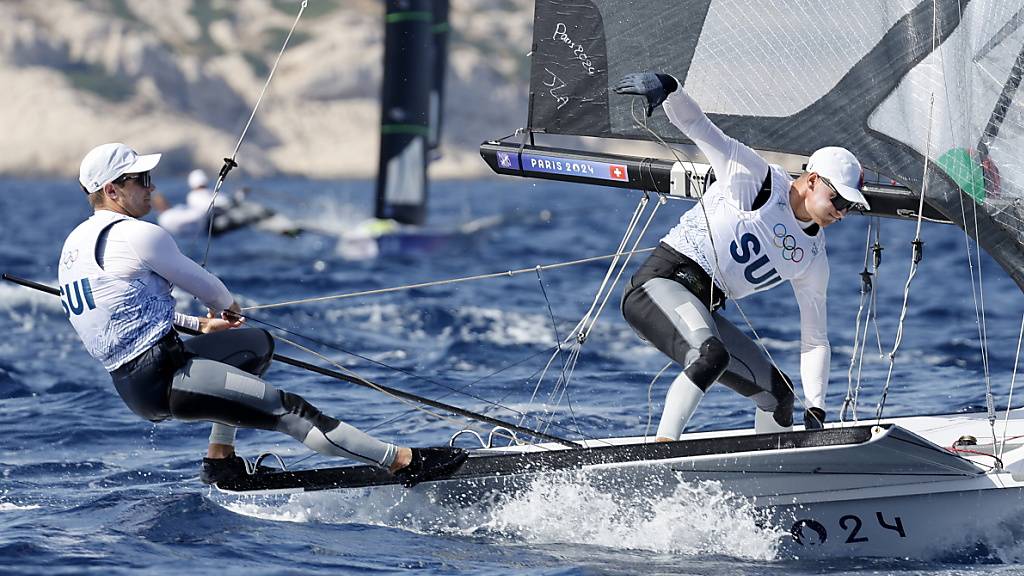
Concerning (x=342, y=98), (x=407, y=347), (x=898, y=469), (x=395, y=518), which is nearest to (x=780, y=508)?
(x=898, y=469)

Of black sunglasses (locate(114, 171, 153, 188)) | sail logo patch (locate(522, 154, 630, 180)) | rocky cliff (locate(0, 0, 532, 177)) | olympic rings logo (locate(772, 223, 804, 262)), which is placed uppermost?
rocky cliff (locate(0, 0, 532, 177))

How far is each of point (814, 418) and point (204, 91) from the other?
6585cm

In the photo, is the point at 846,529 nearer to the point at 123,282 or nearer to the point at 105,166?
the point at 123,282

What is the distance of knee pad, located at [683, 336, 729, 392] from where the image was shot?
3.84 meters

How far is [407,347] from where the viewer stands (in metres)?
8.23

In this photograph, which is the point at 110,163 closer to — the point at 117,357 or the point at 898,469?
the point at 117,357

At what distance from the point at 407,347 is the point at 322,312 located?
186cm

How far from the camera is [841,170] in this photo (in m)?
3.88

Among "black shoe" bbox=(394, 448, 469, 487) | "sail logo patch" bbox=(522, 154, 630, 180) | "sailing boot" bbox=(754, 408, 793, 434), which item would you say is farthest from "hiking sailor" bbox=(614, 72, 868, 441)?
"black shoe" bbox=(394, 448, 469, 487)

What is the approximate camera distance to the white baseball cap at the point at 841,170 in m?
3.87

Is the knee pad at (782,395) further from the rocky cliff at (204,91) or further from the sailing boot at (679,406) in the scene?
the rocky cliff at (204,91)

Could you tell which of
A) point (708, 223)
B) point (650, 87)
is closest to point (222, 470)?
point (708, 223)

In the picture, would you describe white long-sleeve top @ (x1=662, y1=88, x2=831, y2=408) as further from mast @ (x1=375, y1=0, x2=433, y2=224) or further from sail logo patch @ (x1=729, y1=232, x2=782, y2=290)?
mast @ (x1=375, y1=0, x2=433, y2=224)

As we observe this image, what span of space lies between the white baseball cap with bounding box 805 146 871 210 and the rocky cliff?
58708 millimetres
